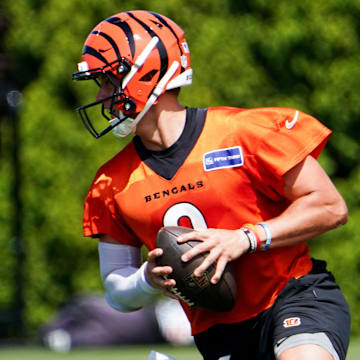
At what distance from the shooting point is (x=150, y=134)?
11.9 ft

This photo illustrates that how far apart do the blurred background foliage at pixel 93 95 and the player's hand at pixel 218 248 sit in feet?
21.5

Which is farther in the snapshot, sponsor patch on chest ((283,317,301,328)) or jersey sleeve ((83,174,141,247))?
jersey sleeve ((83,174,141,247))

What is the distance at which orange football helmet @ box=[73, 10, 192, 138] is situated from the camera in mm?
3543

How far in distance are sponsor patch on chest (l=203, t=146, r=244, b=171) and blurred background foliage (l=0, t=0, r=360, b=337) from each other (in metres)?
6.33

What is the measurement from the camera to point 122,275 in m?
3.69

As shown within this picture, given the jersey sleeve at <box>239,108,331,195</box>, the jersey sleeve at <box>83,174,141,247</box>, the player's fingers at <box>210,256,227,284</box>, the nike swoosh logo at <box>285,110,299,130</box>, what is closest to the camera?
the player's fingers at <box>210,256,227,284</box>

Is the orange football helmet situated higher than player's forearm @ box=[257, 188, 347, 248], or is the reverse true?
the orange football helmet

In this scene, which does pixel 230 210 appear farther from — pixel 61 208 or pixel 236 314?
pixel 61 208

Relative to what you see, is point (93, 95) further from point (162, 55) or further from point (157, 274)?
point (157, 274)

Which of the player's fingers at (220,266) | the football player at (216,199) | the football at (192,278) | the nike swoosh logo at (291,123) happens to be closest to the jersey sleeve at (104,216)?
the football player at (216,199)

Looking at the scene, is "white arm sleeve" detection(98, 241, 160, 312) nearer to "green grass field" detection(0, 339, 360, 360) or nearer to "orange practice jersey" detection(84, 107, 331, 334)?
"orange practice jersey" detection(84, 107, 331, 334)

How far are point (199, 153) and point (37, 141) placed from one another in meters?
7.58

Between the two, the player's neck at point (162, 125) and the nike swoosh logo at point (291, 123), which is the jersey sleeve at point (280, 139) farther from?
the player's neck at point (162, 125)

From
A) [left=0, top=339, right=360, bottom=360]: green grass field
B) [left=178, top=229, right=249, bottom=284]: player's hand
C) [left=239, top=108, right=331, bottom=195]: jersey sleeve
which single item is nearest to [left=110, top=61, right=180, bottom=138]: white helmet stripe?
[left=239, top=108, right=331, bottom=195]: jersey sleeve
